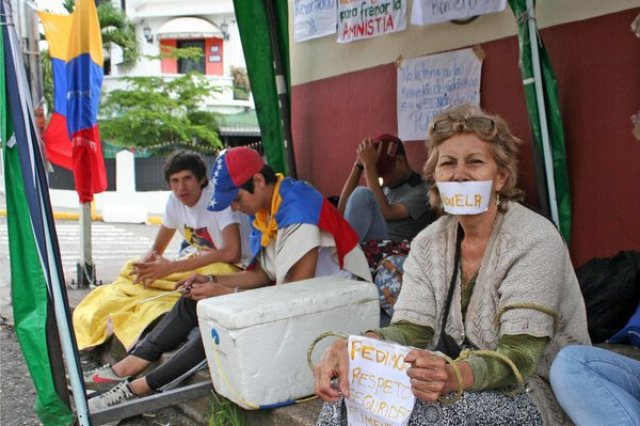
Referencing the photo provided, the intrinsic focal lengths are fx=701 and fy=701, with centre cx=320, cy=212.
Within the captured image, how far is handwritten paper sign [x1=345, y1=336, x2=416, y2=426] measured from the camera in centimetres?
182

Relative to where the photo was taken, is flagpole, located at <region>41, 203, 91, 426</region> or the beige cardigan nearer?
the beige cardigan

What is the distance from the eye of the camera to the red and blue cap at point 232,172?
3.24 meters

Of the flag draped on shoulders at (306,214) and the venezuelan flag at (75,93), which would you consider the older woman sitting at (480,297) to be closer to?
the flag draped on shoulders at (306,214)

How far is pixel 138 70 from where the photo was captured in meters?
26.6

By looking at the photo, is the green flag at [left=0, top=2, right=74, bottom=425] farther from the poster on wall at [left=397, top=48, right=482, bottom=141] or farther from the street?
the poster on wall at [left=397, top=48, right=482, bottom=141]

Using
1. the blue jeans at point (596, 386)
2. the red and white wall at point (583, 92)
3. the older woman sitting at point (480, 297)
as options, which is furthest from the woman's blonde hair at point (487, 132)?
the red and white wall at point (583, 92)

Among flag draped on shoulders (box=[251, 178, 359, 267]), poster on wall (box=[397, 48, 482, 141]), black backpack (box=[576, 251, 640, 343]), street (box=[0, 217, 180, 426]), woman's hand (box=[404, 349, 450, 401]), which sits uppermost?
poster on wall (box=[397, 48, 482, 141])

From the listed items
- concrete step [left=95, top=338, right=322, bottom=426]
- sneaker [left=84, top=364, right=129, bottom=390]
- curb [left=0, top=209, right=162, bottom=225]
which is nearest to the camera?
concrete step [left=95, top=338, right=322, bottom=426]

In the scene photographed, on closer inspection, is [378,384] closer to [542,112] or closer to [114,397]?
[114,397]

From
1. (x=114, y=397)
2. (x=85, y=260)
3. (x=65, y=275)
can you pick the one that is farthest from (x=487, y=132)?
(x=65, y=275)

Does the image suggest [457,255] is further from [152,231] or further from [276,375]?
[152,231]

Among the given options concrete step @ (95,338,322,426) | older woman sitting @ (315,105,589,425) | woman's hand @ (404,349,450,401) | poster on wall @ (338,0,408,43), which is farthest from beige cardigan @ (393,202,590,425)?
poster on wall @ (338,0,408,43)

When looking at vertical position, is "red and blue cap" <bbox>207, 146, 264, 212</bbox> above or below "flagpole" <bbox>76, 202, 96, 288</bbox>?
above

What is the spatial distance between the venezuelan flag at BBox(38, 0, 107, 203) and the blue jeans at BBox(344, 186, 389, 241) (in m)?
2.35
